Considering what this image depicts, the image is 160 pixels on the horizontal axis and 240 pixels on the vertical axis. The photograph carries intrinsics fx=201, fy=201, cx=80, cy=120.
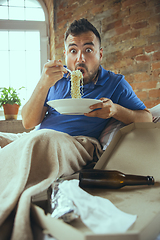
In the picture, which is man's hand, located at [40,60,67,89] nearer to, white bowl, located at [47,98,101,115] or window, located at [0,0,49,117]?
white bowl, located at [47,98,101,115]

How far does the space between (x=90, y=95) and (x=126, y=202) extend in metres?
0.75

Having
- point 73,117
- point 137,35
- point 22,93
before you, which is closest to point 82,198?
point 73,117

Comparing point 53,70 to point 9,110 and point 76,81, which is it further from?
point 9,110

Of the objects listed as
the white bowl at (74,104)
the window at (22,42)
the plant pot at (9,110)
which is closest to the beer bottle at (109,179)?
the white bowl at (74,104)

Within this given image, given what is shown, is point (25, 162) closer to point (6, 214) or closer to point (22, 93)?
point (6, 214)

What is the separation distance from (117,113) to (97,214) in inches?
27.1

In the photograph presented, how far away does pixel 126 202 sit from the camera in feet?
2.08

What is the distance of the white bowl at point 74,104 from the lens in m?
0.88

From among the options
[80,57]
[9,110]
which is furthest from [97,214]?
[9,110]

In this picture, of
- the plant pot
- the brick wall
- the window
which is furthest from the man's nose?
the window

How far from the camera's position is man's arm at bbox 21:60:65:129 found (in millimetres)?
1076

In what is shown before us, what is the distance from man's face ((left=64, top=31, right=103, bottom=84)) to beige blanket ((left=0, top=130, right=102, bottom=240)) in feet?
1.70

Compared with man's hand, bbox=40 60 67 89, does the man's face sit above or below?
above

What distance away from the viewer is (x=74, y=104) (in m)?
0.89
